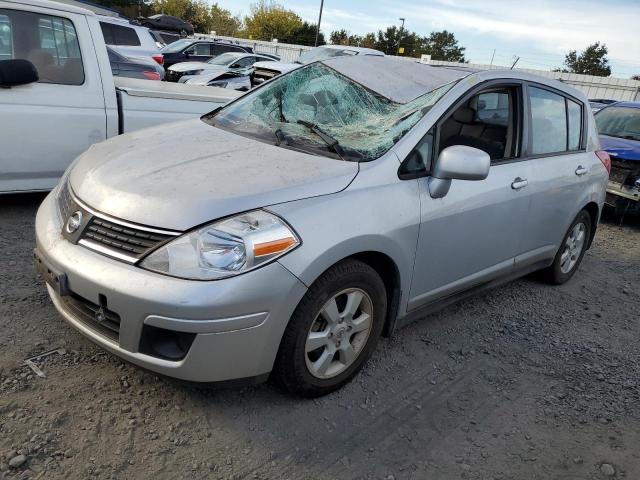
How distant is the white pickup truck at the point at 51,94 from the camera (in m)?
4.34

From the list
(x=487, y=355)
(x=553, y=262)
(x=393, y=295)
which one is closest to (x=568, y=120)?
(x=553, y=262)

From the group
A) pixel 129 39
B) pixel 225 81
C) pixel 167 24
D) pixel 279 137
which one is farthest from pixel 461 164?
pixel 167 24

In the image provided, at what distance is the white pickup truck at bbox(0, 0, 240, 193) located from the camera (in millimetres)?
4340

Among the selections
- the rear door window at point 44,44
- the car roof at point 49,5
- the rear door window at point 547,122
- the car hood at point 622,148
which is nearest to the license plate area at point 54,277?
the rear door window at point 44,44

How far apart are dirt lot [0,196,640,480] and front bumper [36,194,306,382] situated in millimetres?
325

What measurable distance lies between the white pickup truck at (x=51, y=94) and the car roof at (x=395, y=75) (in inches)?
83.4

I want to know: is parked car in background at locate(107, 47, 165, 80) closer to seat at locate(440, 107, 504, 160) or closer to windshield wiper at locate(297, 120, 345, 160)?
windshield wiper at locate(297, 120, 345, 160)

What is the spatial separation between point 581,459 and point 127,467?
6.72 ft

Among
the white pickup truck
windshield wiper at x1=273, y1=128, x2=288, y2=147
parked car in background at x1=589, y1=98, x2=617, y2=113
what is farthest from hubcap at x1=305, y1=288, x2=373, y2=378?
parked car in background at x1=589, y1=98, x2=617, y2=113

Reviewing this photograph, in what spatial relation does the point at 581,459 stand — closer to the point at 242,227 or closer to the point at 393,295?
the point at 393,295

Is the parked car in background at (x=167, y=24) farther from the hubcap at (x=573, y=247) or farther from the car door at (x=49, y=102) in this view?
the hubcap at (x=573, y=247)

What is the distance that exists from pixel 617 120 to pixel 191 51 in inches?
566

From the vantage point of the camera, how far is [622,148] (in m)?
7.25

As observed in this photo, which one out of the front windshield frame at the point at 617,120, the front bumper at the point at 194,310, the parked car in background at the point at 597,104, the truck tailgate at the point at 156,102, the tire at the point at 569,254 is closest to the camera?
the front bumper at the point at 194,310
